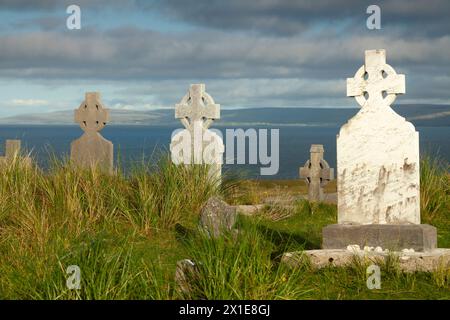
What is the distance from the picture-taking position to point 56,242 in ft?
23.1

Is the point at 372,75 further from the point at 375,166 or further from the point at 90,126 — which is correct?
the point at 90,126

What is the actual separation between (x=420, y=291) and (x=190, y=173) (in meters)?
5.38

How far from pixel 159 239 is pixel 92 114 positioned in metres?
6.81

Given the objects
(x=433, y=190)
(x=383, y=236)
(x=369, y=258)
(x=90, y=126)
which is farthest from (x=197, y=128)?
(x=369, y=258)

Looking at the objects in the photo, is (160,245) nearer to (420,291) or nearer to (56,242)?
(56,242)

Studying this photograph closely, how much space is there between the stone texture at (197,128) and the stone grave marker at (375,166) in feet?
16.5

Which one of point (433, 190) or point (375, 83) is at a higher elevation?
point (375, 83)

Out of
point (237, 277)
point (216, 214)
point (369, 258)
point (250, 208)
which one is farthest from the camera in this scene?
point (250, 208)

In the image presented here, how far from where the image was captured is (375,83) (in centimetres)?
883

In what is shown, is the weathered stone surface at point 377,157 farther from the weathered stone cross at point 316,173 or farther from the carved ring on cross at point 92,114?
the carved ring on cross at point 92,114

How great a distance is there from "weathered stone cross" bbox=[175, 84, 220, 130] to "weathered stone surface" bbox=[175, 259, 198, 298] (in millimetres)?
7975

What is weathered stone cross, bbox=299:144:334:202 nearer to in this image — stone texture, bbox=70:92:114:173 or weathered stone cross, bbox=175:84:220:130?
weathered stone cross, bbox=175:84:220:130

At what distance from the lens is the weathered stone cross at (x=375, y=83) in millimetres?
8758
